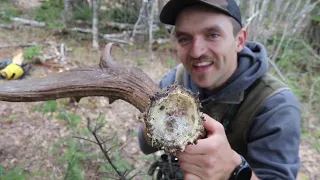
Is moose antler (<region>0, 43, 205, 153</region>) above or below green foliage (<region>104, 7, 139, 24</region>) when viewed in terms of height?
A: above

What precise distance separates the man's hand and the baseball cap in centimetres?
91

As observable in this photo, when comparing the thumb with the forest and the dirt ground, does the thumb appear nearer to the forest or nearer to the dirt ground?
the forest

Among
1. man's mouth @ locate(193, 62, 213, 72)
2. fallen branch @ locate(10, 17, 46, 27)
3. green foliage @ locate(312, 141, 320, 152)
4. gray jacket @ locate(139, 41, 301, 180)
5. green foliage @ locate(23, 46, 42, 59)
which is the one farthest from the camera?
fallen branch @ locate(10, 17, 46, 27)

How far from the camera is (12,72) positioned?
14.9ft

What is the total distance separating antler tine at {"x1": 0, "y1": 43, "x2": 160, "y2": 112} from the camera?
5.45 ft

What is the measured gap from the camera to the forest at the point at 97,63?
3559 mm

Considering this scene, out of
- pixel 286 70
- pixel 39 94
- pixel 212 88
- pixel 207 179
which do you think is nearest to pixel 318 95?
pixel 286 70

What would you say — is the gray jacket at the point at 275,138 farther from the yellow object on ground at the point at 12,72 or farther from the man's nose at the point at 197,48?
the yellow object on ground at the point at 12,72

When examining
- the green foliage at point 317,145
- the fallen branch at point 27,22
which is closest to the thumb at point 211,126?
the green foliage at point 317,145

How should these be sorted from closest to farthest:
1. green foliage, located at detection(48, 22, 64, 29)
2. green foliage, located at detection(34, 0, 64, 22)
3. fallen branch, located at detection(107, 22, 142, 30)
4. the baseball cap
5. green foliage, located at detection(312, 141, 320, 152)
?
the baseball cap → green foliage, located at detection(312, 141, 320, 152) → green foliage, located at detection(48, 22, 64, 29) → green foliage, located at detection(34, 0, 64, 22) → fallen branch, located at detection(107, 22, 142, 30)

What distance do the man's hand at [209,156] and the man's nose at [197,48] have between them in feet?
2.35

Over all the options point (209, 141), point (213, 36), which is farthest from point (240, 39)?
point (209, 141)

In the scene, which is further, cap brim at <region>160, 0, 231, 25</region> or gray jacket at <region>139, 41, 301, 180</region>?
cap brim at <region>160, 0, 231, 25</region>

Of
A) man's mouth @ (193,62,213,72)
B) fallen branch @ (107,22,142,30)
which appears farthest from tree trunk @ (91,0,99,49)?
man's mouth @ (193,62,213,72)
